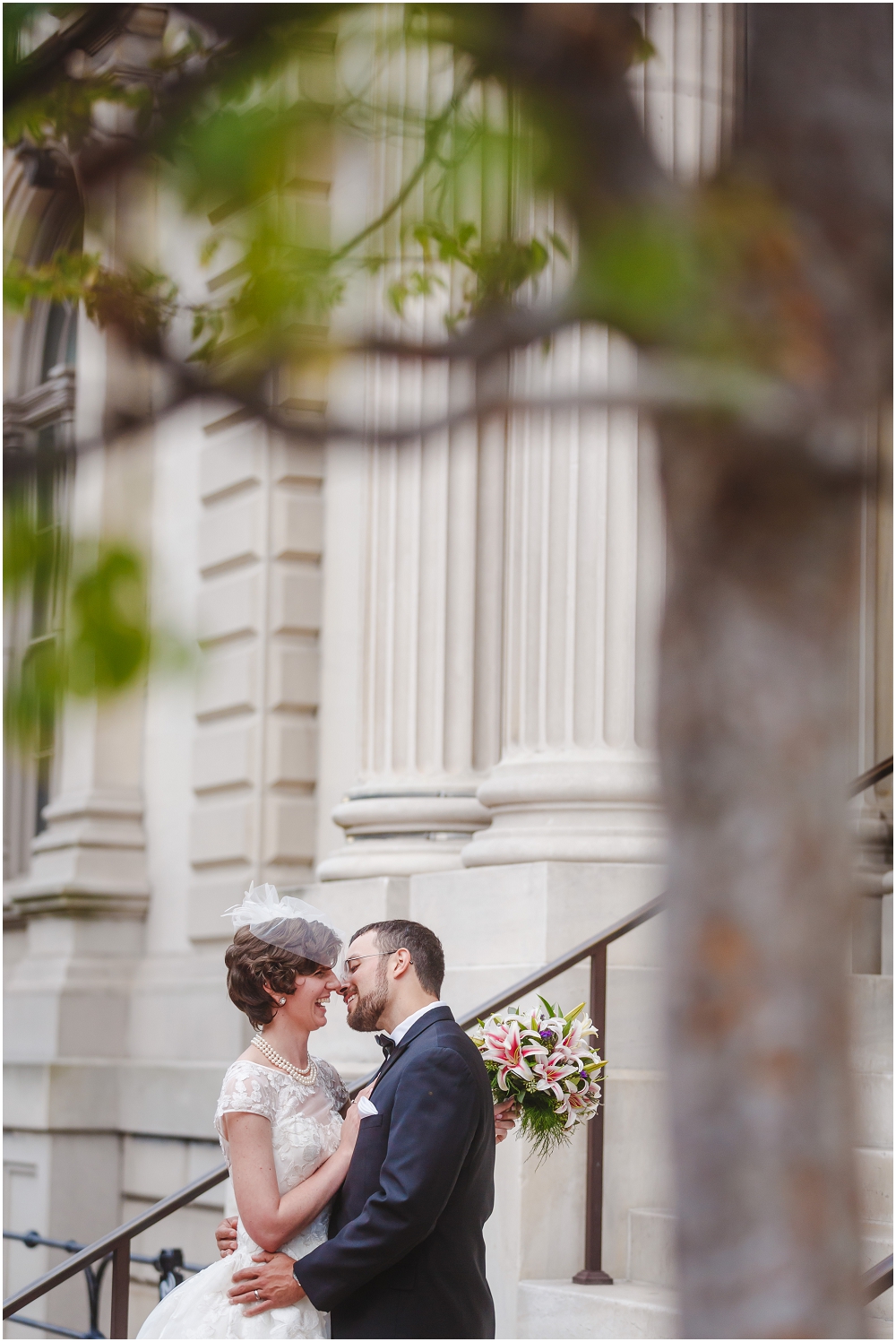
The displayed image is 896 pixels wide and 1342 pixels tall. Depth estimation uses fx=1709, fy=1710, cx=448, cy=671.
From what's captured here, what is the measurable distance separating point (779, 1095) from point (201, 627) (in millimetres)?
718

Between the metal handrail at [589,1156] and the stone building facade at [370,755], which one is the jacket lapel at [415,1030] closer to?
the stone building facade at [370,755]

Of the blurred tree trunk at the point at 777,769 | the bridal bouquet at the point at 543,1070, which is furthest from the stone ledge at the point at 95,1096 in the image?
the blurred tree trunk at the point at 777,769

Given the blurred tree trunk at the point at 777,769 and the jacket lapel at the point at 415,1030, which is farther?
the jacket lapel at the point at 415,1030

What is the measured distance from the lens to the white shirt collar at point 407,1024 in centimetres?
393

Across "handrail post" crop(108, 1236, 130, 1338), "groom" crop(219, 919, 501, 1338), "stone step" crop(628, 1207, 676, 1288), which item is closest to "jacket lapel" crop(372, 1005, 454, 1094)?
"groom" crop(219, 919, 501, 1338)

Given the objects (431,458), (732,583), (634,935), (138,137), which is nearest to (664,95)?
(431,458)

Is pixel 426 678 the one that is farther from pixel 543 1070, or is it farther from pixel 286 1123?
pixel 286 1123

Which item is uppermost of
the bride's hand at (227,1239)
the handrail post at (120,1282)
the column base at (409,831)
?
the column base at (409,831)

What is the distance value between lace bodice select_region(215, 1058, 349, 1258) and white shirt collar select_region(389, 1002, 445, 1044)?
10.0 inches

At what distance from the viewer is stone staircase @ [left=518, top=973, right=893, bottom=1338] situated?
5156 millimetres

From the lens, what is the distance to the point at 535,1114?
4.50 meters

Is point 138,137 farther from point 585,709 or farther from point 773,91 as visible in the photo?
point 585,709

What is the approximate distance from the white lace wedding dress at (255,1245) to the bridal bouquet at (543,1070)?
2.20 ft

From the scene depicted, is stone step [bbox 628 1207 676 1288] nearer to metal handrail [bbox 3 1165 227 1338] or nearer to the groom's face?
metal handrail [bbox 3 1165 227 1338]
